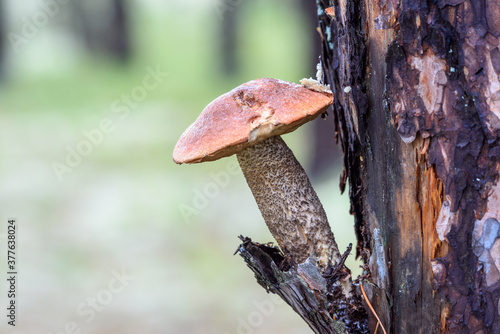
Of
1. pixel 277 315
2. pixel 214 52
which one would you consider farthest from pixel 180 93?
pixel 277 315

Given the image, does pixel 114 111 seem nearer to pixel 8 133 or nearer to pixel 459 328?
pixel 8 133

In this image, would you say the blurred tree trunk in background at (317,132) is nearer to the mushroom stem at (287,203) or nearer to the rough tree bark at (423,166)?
the mushroom stem at (287,203)

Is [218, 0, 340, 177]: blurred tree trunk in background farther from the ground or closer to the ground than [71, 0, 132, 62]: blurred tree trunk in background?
closer to the ground

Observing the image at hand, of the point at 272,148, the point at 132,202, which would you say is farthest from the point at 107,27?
the point at 272,148

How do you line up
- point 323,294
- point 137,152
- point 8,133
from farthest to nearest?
1. point 8,133
2. point 137,152
3. point 323,294

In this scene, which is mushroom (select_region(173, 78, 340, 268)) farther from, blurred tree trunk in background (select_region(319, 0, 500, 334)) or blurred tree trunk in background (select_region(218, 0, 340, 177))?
blurred tree trunk in background (select_region(218, 0, 340, 177))

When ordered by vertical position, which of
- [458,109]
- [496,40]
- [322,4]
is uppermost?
[322,4]

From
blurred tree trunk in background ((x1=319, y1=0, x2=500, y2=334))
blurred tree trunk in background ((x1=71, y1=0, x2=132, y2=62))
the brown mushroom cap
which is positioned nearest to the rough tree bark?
blurred tree trunk in background ((x1=319, y1=0, x2=500, y2=334))

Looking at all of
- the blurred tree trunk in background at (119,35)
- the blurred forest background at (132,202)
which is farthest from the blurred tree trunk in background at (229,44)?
the blurred tree trunk in background at (119,35)
